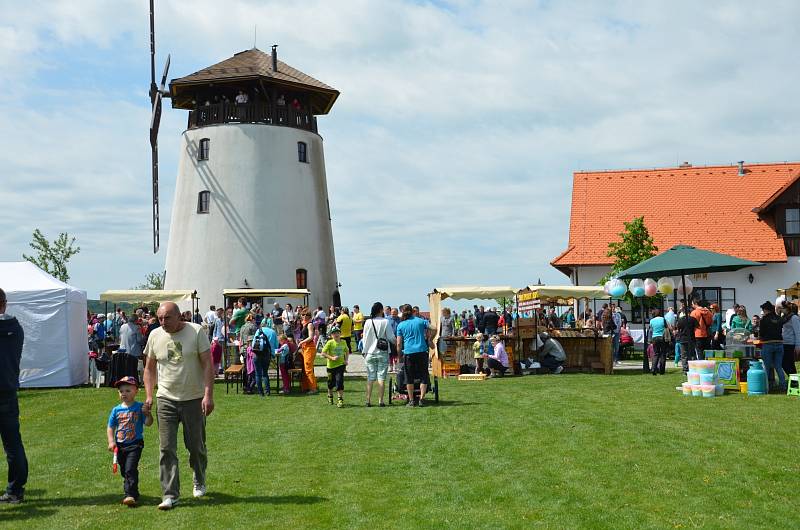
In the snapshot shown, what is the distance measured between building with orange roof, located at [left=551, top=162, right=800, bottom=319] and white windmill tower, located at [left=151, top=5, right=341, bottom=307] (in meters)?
12.2

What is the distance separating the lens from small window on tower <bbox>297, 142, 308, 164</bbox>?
42000mm

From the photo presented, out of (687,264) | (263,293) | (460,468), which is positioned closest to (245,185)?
(263,293)

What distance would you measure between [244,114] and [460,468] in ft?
109

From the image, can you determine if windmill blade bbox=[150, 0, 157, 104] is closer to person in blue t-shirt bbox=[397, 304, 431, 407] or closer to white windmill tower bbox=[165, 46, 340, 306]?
white windmill tower bbox=[165, 46, 340, 306]

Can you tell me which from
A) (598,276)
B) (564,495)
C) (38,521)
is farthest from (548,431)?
(598,276)

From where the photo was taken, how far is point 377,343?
16.6 m

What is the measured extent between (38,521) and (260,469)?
280cm

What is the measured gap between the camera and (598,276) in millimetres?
43531

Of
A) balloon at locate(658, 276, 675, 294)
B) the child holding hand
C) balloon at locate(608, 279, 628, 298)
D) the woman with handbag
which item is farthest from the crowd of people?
the child holding hand

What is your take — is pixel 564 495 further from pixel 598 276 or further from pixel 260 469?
pixel 598 276

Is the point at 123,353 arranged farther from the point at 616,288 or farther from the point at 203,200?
the point at 203,200

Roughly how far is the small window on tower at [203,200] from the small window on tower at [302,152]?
4.32m

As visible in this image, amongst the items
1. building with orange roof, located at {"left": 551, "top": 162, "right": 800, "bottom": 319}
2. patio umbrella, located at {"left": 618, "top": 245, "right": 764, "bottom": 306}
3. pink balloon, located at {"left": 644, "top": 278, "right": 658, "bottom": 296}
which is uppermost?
building with orange roof, located at {"left": 551, "top": 162, "right": 800, "bottom": 319}

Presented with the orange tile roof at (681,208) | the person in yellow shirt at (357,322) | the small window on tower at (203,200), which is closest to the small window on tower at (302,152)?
the small window on tower at (203,200)
